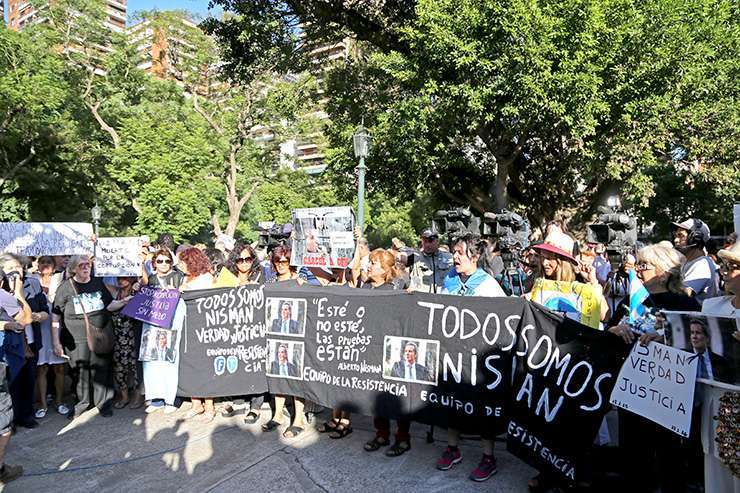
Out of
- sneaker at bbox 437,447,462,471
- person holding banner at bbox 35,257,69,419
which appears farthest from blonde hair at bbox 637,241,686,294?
person holding banner at bbox 35,257,69,419

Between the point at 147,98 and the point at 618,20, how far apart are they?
98.1ft

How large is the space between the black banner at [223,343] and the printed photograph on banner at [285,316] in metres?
0.10

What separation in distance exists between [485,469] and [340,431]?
1455 millimetres

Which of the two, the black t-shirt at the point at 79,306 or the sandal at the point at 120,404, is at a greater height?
the black t-shirt at the point at 79,306

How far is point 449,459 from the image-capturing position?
4.20m

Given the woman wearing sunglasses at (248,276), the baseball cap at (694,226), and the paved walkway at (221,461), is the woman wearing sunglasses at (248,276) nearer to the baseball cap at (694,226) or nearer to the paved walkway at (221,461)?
the paved walkway at (221,461)

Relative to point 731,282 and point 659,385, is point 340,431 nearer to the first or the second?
point 659,385

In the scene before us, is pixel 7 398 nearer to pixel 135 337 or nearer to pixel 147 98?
pixel 135 337

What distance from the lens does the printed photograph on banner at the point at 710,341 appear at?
285 centimetres

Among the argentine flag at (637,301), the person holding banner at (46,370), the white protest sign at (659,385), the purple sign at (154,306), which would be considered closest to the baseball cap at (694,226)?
the argentine flag at (637,301)

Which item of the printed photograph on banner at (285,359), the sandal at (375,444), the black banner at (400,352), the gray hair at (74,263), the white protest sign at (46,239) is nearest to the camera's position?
the black banner at (400,352)

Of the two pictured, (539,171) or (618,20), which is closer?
(618,20)

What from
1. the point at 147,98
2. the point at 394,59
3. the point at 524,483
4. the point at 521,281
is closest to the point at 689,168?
the point at 394,59

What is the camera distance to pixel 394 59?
15.0 metres
